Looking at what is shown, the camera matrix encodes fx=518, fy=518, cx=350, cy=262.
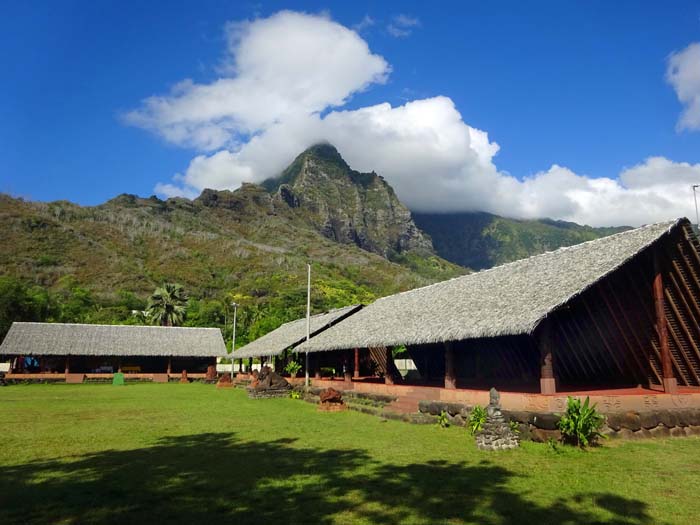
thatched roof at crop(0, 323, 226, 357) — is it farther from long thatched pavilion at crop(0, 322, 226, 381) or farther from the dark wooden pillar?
the dark wooden pillar

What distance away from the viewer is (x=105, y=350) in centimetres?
4116

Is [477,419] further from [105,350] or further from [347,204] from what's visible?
[347,204]

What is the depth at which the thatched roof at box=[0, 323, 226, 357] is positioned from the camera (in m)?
39.8

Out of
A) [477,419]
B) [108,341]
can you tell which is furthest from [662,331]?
[108,341]

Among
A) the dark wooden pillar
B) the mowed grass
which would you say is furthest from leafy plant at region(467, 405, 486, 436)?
the dark wooden pillar

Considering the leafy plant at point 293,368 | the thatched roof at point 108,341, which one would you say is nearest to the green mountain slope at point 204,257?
the thatched roof at point 108,341

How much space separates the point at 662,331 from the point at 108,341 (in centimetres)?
4061

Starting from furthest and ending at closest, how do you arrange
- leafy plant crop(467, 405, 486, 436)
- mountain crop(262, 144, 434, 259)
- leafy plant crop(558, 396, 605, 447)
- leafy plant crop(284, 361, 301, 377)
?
mountain crop(262, 144, 434, 259), leafy plant crop(284, 361, 301, 377), leafy plant crop(467, 405, 486, 436), leafy plant crop(558, 396, 605, 447)

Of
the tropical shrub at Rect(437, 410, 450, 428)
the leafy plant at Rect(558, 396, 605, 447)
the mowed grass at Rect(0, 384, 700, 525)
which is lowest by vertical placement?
the mowed grass at Rect(0, 384, 700, 525)

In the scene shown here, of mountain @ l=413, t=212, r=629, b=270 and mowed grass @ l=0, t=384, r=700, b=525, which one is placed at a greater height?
mountain @ l=413, t=212, r=629, b=270

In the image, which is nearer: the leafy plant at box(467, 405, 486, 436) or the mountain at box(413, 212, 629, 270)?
the leafy plant at box(467, 405, 486, 436)

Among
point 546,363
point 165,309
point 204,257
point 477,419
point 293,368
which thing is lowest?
point 477,419

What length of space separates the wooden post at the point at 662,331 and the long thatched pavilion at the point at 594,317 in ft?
0.08

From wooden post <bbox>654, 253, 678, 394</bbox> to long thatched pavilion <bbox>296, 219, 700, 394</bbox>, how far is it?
0.03 meters
